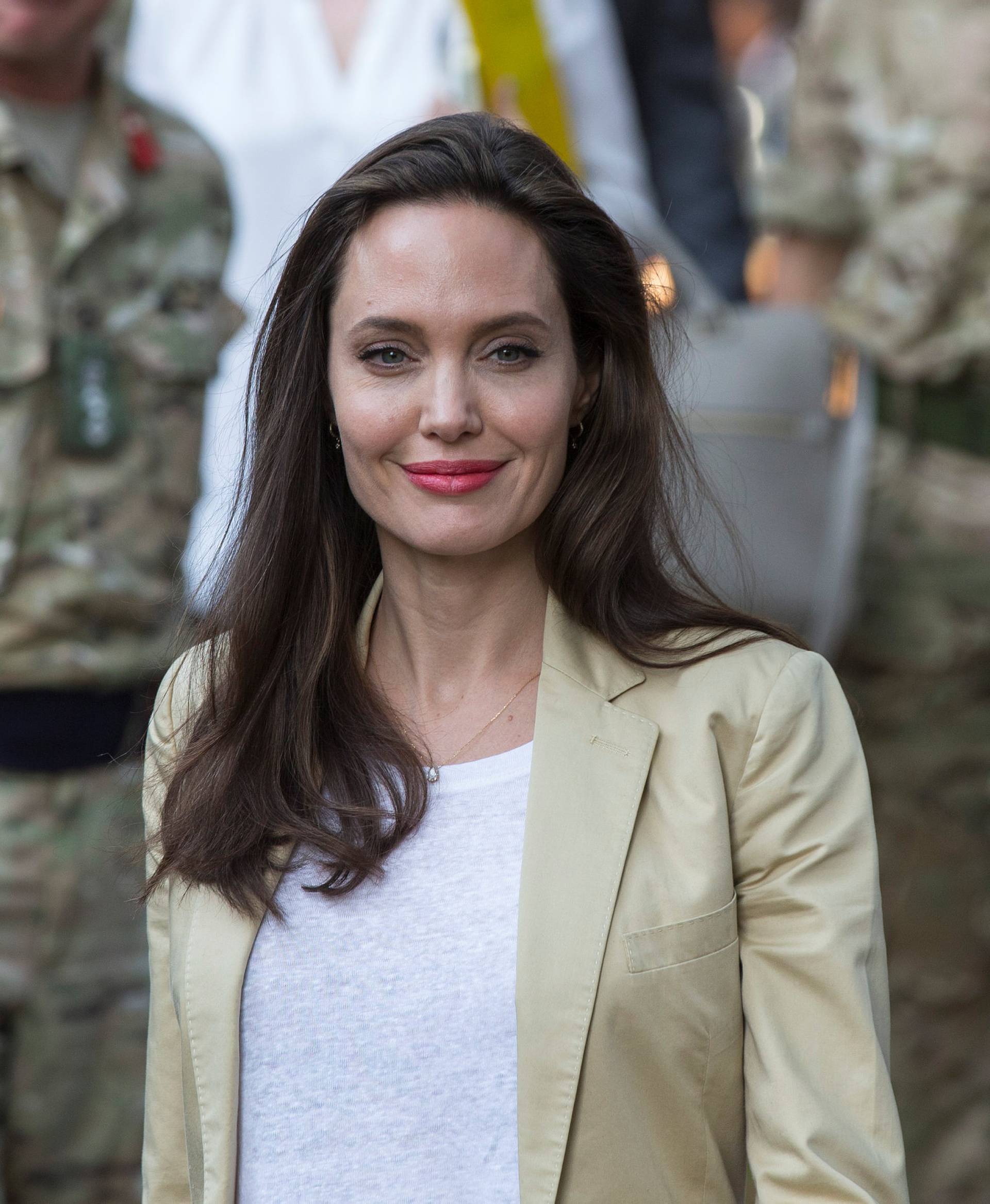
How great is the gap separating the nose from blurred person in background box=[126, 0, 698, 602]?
1.69 m

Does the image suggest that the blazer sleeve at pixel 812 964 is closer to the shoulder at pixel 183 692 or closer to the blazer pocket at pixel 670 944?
the blazer pocket at pixel 670 944

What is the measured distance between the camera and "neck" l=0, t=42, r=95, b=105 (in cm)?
333

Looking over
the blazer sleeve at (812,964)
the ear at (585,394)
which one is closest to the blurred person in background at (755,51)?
the ear at (585,394)

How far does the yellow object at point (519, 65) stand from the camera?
366cm

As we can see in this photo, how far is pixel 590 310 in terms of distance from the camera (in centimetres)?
204

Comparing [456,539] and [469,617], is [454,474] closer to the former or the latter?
[456,539]

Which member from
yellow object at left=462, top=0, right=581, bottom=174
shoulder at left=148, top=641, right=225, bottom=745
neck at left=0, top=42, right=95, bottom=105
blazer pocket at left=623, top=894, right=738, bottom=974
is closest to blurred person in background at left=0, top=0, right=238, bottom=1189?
neck at left=0, top=42, right=95, bottom=105

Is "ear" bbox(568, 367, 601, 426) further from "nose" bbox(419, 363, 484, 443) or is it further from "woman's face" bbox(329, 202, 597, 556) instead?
"nose" bbox(419, 363, 484, 443)

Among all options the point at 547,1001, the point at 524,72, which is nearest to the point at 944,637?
the point at 524,72

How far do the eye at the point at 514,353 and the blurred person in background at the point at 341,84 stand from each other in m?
1.67

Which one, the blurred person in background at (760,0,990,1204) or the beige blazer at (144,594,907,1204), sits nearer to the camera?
the beige blazer at (144,594,907,1204)

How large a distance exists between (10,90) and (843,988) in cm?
247

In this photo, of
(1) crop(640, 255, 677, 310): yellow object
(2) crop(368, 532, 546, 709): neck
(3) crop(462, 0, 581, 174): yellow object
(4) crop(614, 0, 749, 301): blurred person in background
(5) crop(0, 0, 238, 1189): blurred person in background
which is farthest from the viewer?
(4) crop(614, 0, 749, 301): blurred person in background

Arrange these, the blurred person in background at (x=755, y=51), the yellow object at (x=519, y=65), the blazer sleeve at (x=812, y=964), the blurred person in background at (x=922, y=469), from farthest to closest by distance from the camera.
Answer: the blurred person in background at (x=755, y=51)
the yellow object at (x=519, y=65)
the blurred person in background at (x=922, y=469)
the blazer sleeve at (x=812, y=964)
